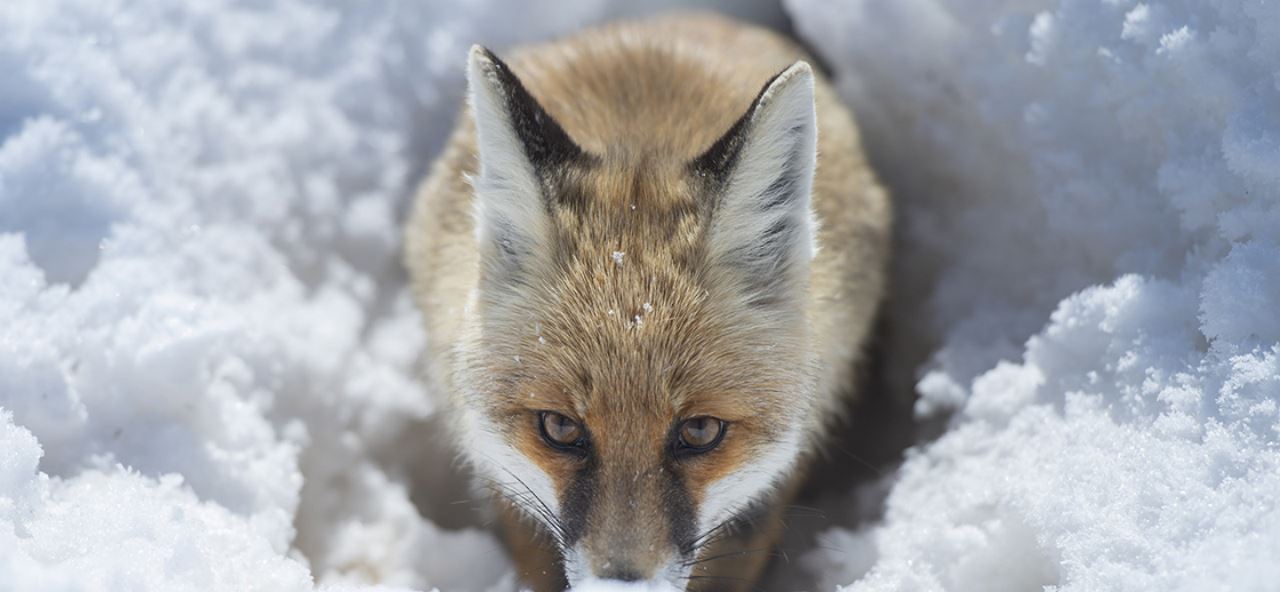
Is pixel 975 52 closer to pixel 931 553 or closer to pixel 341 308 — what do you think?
pixel 931 553

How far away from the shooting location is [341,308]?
4.13 metres

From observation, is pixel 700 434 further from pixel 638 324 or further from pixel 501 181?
pixel 501 181

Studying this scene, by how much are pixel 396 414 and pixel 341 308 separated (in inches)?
19.1

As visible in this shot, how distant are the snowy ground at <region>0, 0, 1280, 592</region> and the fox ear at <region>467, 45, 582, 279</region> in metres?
1.06

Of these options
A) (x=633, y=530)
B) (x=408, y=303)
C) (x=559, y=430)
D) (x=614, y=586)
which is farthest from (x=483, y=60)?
(x=408, y=303)

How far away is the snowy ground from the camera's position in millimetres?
2799

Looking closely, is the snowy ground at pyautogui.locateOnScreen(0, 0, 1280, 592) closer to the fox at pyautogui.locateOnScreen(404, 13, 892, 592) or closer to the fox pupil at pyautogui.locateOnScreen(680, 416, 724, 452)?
the fox at pyautogui.locateOnScreen(404, 13, 892, 592)

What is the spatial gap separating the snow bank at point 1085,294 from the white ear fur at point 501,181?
1.47m

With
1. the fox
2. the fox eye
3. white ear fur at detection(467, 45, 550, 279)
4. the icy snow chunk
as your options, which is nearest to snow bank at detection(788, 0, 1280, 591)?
the fox

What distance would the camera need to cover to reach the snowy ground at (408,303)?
2.80 meters

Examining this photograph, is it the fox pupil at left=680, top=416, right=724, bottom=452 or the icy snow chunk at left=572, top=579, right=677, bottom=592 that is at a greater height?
the fox pupil at left=680, top=416, right=724, bottom=452

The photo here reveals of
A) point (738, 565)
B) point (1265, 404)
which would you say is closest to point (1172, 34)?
point (1265, 404)

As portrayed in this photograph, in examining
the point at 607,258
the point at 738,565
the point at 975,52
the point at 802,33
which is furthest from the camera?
the point at 802,33

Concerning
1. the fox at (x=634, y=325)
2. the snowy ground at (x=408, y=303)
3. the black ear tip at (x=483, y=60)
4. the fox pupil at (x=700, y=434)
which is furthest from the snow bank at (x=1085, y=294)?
the black ear tip at (x=483, y=60)
